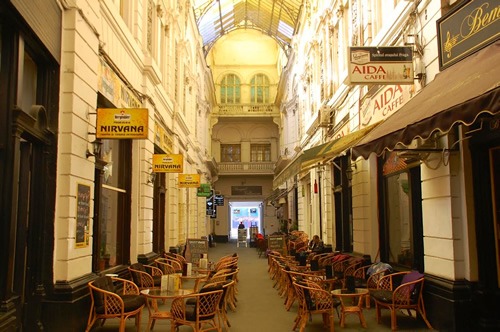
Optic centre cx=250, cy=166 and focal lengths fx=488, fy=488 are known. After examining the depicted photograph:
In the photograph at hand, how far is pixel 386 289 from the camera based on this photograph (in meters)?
8.49

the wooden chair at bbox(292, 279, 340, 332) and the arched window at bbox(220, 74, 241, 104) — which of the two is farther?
the arched window at bbox(220, 74, 241, 104)

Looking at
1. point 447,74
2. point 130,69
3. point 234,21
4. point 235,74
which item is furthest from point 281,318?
point 235,74

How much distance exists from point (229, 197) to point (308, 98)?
63.4 ft

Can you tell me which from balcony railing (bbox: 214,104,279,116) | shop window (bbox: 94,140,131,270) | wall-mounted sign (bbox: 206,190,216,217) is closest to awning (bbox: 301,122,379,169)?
shop window (bbox: 94,140,131,270)

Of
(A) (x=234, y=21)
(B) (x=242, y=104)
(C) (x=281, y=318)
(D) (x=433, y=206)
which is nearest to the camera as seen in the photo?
(D) (x=433, y=206)

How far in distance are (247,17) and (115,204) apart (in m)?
28.9

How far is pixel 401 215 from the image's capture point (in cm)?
989

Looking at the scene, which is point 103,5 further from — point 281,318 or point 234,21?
point 234,21

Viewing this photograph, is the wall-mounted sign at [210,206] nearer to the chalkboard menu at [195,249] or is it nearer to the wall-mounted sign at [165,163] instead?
the chalkboard menu at [195,249]

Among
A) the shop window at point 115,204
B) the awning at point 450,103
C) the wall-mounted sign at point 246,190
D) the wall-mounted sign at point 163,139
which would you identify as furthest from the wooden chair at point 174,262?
the wall-mounted sign at point 246,190

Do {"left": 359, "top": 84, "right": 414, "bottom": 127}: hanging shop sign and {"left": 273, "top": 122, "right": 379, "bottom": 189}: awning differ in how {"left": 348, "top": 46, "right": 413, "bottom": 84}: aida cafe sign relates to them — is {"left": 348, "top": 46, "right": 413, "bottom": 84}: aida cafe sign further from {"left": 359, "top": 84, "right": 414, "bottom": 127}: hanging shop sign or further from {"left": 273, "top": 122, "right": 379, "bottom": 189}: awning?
{"left": 273, "top": 122, "right": 379, "bottom": 189}: awning

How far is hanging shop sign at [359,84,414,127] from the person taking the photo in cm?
894

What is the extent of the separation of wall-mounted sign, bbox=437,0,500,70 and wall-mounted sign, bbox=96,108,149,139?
15.2ft

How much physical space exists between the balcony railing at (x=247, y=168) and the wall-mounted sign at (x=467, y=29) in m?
32.9
